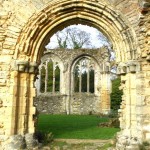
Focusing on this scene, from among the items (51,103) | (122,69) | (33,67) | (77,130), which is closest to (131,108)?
(122,69)

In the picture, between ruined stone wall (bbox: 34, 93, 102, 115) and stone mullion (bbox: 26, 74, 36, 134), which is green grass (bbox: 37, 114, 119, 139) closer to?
stone mullion (bbox: 26, 74, 36, 134)

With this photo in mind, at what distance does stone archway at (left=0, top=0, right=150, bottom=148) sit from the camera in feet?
22.1

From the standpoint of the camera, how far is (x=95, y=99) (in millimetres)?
22844

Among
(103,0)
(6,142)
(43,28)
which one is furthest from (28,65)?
(103,0)

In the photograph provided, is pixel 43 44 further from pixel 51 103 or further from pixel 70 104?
pixel 70 104

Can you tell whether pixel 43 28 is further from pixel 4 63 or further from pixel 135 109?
pixel 135 109

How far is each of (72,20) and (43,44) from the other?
1083 millimetres

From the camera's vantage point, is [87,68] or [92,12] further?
[87,68]

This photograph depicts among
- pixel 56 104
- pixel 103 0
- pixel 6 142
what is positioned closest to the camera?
pixel 6 142

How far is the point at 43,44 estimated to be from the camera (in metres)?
7.51

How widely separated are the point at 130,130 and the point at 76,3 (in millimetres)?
3680

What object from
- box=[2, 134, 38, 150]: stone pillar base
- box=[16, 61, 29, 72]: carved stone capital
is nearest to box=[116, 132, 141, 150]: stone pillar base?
box=[2, 134, 38, 150]: stone pillar base

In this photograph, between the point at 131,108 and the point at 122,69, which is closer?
the point at 131,108

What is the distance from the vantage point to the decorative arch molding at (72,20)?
7055 millimetres
